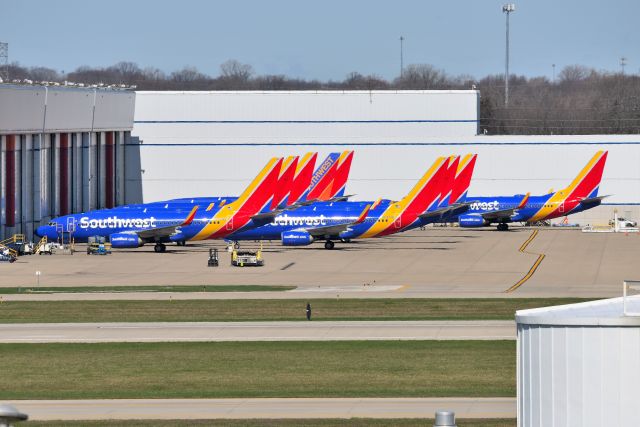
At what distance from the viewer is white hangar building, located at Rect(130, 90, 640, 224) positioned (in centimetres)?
13888

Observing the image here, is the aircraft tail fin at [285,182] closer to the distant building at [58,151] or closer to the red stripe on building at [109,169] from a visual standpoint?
the distant building at [58,151]

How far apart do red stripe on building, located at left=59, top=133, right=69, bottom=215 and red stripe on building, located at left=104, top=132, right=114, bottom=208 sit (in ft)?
39.3

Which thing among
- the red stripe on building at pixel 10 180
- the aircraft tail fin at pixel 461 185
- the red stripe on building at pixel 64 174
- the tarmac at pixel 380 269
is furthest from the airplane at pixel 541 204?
the red stripe on building at pixel 10 180

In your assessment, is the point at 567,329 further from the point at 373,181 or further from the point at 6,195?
the point at 373,181

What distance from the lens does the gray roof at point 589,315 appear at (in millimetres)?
22391

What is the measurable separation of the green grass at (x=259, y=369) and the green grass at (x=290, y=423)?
4.89 m

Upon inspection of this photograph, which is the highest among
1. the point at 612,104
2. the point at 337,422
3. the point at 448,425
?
the point at 612,104

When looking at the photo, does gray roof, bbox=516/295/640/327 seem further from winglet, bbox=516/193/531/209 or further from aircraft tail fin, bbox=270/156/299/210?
winglet, bbox=516/193/531/209

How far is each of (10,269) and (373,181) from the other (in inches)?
2256

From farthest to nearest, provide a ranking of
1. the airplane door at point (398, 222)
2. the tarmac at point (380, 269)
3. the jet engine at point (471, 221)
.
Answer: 1. the jet engine at point (471, 221)
2. the airplane door at point (398, 222)
3. the tarmac at point (380, 269)

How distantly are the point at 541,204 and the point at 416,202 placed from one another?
27533 millimetres

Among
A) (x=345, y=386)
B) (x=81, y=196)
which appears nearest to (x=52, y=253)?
(x=81, y=196)

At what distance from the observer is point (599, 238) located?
11900 centimetres

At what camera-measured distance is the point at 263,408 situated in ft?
130
